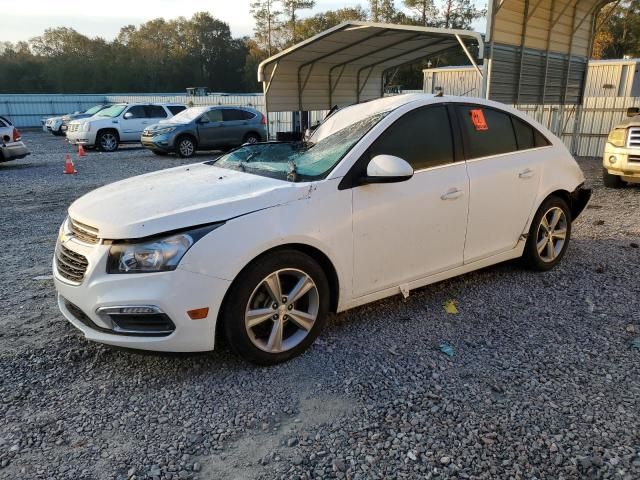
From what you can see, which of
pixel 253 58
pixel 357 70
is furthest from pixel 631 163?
pixel 253 58

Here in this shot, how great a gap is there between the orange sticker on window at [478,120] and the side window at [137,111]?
55.7ft

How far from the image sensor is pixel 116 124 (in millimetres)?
18453

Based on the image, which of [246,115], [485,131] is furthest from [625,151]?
[246,115]

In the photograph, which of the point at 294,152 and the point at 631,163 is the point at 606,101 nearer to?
the point at 631,163

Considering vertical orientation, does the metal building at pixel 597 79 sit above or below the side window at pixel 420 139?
above

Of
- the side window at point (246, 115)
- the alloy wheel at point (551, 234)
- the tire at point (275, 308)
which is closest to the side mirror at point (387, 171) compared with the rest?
the tire at point (275, 308)

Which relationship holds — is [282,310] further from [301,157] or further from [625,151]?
[625,151]

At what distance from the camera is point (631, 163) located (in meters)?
8.99

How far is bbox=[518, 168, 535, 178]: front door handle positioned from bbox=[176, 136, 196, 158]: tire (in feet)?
42.5

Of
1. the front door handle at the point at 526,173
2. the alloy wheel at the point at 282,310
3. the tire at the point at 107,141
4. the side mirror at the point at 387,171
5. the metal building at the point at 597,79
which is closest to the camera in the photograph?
the alloy wheel at the point at 282,310

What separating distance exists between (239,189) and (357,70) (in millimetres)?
10137

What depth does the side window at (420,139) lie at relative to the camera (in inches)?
145

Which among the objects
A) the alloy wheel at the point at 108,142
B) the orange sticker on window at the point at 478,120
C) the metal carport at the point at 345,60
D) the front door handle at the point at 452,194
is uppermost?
the metal carport at the point at 345,60

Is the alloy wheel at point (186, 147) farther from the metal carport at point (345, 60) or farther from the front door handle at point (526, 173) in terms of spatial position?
the front door handle at point (526, 173)
